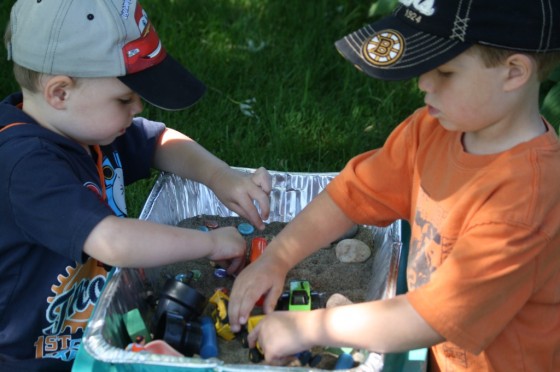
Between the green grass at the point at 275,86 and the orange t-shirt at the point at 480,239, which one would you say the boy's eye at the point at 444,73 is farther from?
the green grass at the point at 275,86

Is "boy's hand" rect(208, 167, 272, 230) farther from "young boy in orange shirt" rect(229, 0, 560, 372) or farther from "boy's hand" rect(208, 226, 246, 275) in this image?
"young boy in orange shirt" rect(229, 0, 560, 372)

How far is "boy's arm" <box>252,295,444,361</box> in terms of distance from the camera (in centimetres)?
112

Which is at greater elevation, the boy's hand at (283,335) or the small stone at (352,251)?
the boy's hand at (283,335)

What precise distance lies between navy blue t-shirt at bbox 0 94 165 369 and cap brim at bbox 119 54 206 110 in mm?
148

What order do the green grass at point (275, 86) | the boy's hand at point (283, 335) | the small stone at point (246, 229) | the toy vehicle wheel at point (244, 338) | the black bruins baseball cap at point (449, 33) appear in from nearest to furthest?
the black bruins baseball cap at point (449, 33)
the boy's hand at point (283, 335)
the toy vehicle wheel at point (244, 338)
the small stone at point (246, 229)
the green grass at point (275, 86)

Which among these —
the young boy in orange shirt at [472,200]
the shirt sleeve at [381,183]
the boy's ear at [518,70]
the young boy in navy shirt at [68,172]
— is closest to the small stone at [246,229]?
the young boy in navy shirt at [68,172]

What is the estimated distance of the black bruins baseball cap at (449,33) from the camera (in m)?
1.05

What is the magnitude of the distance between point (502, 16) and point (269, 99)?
1.40 meters

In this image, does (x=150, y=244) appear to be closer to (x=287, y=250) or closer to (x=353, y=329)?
(x=287, y=250)

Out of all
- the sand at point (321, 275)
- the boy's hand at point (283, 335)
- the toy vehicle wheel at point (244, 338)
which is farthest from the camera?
the sand at point (321, 275)

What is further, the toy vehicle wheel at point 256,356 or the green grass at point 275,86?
the green grass at point 275,86

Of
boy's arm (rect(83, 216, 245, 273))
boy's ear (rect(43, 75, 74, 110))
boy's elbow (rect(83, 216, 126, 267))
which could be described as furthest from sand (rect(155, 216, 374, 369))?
boy's ear (rect(43, 75, 74, 110))

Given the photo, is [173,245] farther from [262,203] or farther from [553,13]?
[553,13]

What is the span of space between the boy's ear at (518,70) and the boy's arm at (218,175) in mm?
575
